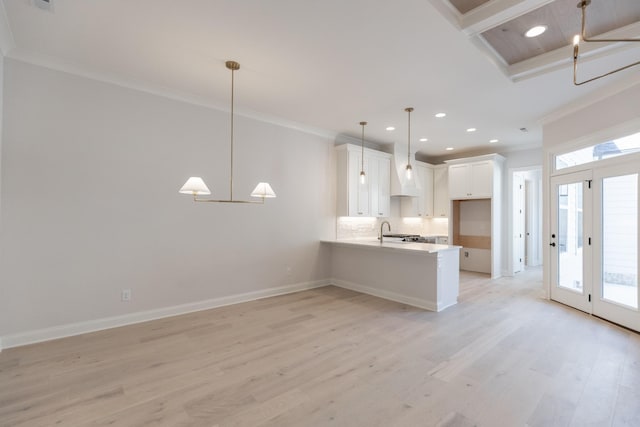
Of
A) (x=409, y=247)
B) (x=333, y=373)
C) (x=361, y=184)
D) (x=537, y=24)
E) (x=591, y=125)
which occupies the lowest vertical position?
(x=333, y=373)

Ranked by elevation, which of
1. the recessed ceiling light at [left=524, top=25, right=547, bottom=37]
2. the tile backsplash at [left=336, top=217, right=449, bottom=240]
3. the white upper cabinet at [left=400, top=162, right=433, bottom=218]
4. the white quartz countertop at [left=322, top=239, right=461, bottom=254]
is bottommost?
the white quartz countertop at [left=322, top=239, right=461, bottom=254]

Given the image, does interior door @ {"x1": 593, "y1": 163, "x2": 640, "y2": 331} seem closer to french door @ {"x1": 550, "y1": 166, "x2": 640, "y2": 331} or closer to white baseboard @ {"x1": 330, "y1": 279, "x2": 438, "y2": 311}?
french door @ {"x1": 550, "y1": 166, "x2": 640, "y2": 331}

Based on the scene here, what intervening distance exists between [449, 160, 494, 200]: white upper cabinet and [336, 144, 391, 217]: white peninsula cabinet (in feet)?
6.04

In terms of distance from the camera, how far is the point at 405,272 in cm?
484

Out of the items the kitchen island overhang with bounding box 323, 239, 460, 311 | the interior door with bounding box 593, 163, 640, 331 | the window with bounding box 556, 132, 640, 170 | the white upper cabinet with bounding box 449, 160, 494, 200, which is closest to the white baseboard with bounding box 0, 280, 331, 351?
the kitchen island overhang with bounding box 323, 239, 460, 311

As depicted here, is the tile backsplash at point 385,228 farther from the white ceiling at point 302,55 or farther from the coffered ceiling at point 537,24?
the coffered ceiling at point 537,24

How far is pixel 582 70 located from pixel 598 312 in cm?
309

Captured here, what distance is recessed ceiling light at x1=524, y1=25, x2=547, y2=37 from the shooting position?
294 cm

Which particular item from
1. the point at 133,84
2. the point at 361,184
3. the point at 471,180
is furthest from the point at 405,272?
the point at 133,84

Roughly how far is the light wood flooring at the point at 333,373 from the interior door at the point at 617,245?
10.8 inches

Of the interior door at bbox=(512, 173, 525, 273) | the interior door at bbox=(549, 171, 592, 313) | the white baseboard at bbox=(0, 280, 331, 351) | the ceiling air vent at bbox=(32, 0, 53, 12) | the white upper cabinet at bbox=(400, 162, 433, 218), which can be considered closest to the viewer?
the ceiling air vent at bbox=(32, 0, 53, 12)

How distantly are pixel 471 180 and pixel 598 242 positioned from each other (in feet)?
10.8

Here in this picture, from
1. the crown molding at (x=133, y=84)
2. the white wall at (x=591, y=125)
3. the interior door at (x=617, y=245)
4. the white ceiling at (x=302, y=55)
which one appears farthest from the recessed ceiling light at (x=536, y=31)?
the crown molding at (x=133, y=84)

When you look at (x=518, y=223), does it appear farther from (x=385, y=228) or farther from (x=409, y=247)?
(x=409, y=247)
